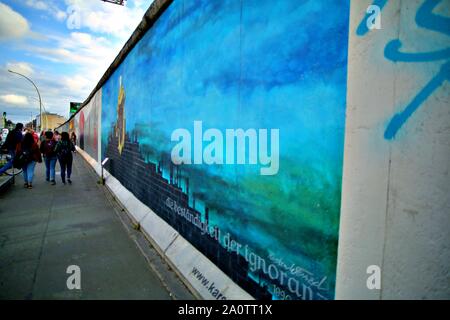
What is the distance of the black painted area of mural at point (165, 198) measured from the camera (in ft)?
8.64

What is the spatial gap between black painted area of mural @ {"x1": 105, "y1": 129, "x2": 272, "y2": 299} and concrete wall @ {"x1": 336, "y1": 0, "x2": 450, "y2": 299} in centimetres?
110

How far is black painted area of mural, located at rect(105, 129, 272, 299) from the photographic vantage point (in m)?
2.63

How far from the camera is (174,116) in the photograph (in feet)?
13.5

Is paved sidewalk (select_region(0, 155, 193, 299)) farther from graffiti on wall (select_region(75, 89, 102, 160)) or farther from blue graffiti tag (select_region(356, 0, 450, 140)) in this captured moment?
graffiti on wall (select_region(75, 89, 102, 160))

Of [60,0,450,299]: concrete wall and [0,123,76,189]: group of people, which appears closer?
[60,0,450,299]: concrete wall

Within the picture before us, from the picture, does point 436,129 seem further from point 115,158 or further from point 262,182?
point 115,158

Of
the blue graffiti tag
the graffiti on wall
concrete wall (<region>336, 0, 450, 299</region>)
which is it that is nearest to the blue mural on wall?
concrete wall (<region>336, 0, 450, 299</region>)

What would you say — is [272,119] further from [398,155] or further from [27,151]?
[27,151]

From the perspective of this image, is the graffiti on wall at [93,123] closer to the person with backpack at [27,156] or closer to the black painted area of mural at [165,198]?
the person with backpack at [27,156]

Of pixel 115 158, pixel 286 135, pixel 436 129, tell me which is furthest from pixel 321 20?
pixel 115 158

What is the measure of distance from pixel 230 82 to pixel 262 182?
46.2 inches
